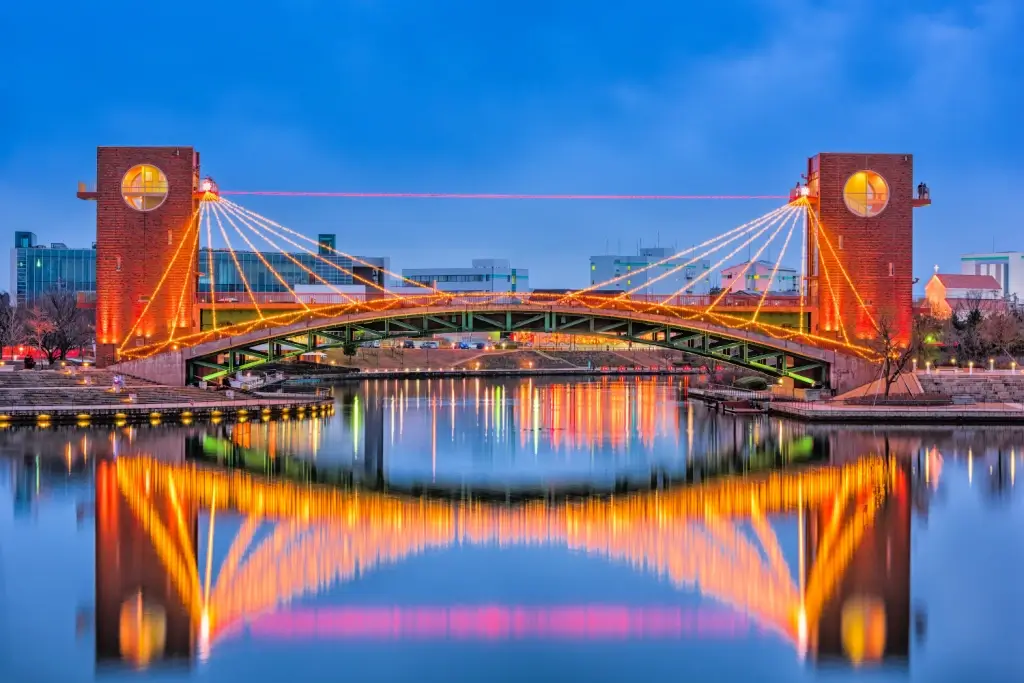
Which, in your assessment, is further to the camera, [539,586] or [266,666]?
[539,586]

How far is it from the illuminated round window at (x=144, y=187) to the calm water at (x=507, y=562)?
2048 cm

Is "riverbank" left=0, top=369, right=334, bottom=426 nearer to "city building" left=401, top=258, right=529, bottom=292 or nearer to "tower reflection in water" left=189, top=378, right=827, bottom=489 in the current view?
"tower reflection in water" left=189, top=378, right=827, bottom=489

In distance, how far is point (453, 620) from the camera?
18.7 meters

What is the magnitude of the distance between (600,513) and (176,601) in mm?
12295

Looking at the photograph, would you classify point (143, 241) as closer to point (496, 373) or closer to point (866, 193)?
point (866, 193)

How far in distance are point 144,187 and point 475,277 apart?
110 metres

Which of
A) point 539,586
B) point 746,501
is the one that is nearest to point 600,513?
point 746,501

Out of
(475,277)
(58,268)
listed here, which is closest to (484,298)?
(475,277)

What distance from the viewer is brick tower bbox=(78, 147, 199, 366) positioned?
60.5 meters

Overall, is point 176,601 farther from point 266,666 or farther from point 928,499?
point 928,499

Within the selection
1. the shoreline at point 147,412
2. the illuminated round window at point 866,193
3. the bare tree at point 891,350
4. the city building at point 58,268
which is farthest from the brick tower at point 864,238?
the city building at point 58,268

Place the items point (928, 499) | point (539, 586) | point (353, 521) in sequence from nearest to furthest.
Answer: point (539, 586), point (353, 521), point (928, 499)

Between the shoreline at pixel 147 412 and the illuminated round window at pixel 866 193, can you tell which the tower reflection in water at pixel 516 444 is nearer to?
the shoreline at pixel 147 412

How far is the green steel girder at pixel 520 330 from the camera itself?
58969 millimetres
